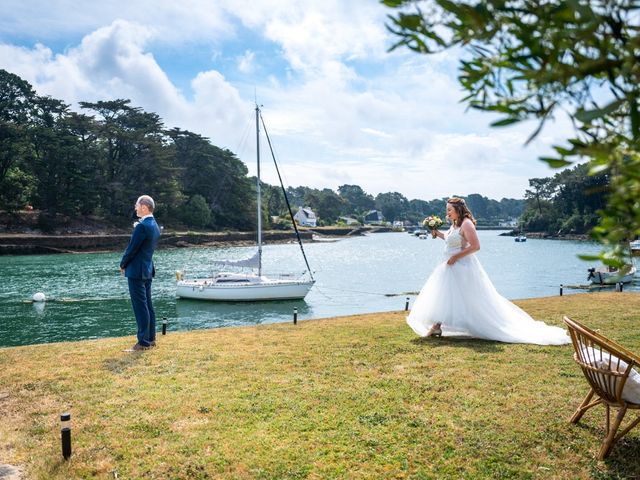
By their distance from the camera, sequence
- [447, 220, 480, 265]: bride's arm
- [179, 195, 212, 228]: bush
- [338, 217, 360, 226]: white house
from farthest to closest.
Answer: [338, 217, 360, 226]: white house → [179, 195, 212, 228]: bush → [447, 220, 480, 265]: bride's arm

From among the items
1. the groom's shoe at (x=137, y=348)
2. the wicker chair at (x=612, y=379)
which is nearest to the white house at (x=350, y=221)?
the groom's shoe at (x=137, y=348)

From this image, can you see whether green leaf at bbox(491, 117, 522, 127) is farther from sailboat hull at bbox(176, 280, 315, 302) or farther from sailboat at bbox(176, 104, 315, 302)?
sailboat hull at bbox(176, 280, 315, 302)

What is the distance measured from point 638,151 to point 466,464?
Result: 359 centimetres

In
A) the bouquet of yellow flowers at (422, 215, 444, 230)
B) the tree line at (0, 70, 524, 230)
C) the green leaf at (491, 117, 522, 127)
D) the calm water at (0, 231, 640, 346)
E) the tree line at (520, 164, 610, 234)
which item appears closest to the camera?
the green leaf at (491, 117, 522, 127)

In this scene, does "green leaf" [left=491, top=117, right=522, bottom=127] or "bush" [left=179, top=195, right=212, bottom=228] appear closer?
"green leaf" [left=491, top=117, right=522, bottom=127]

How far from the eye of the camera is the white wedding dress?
8.84 metres

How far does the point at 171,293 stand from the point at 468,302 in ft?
83.1

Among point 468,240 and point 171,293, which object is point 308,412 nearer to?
point 468,240

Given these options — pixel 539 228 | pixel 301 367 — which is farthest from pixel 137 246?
pixel 539 228

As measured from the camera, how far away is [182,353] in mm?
8477

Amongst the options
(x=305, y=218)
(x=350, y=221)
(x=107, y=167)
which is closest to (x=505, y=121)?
(x=107, y=167)

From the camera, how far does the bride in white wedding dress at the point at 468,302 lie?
348 inches

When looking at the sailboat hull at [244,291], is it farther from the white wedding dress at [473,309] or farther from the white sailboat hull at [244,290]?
the white wedding dress at [473,309]

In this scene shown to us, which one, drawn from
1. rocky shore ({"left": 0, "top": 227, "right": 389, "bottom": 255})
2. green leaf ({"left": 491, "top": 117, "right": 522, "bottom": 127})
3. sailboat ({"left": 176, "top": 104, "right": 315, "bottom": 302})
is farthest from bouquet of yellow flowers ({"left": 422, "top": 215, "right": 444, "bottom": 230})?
rocky shore ({"left": 0, "top": 227, "right": 389, "bottom": 255})
